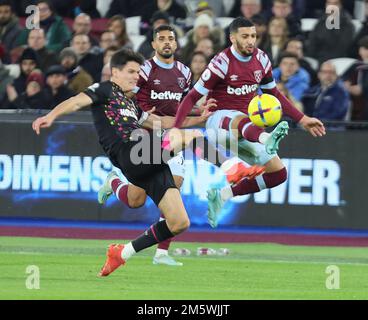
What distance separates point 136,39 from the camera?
1950cm

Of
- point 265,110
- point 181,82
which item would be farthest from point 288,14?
point 265,110

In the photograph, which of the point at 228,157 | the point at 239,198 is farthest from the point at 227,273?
the point at 239,198

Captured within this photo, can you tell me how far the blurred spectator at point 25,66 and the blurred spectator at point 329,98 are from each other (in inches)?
166

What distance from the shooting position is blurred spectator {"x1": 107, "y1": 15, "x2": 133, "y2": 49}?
18.6 m

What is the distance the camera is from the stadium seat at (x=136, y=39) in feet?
62.9

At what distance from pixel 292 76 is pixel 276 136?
443 cm

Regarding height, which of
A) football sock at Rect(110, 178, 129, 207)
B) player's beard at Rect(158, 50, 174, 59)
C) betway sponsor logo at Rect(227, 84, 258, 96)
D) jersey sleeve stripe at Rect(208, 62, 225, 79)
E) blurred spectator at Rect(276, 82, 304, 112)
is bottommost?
football sock at Rect(110, 178, 129, 207)

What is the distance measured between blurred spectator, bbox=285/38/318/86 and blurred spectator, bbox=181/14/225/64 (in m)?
0.99

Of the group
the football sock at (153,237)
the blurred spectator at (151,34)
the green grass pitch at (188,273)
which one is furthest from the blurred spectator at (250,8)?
the football sock at (153,237)

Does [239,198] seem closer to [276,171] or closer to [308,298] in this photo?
[276,171]

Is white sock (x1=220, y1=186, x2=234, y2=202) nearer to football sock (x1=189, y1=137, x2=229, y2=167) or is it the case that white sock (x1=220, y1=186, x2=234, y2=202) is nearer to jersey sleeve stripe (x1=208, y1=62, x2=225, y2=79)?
football sock (x1=189, y1=137, x2=229, y2=167)

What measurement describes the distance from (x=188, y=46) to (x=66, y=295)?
8126 mm

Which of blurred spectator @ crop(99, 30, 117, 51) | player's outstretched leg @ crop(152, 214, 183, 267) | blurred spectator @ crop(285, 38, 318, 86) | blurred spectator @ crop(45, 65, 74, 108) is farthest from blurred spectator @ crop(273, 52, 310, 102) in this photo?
player's outstretched leg @ crop(152, 214, 183, 267)

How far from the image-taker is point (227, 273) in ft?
41.7
